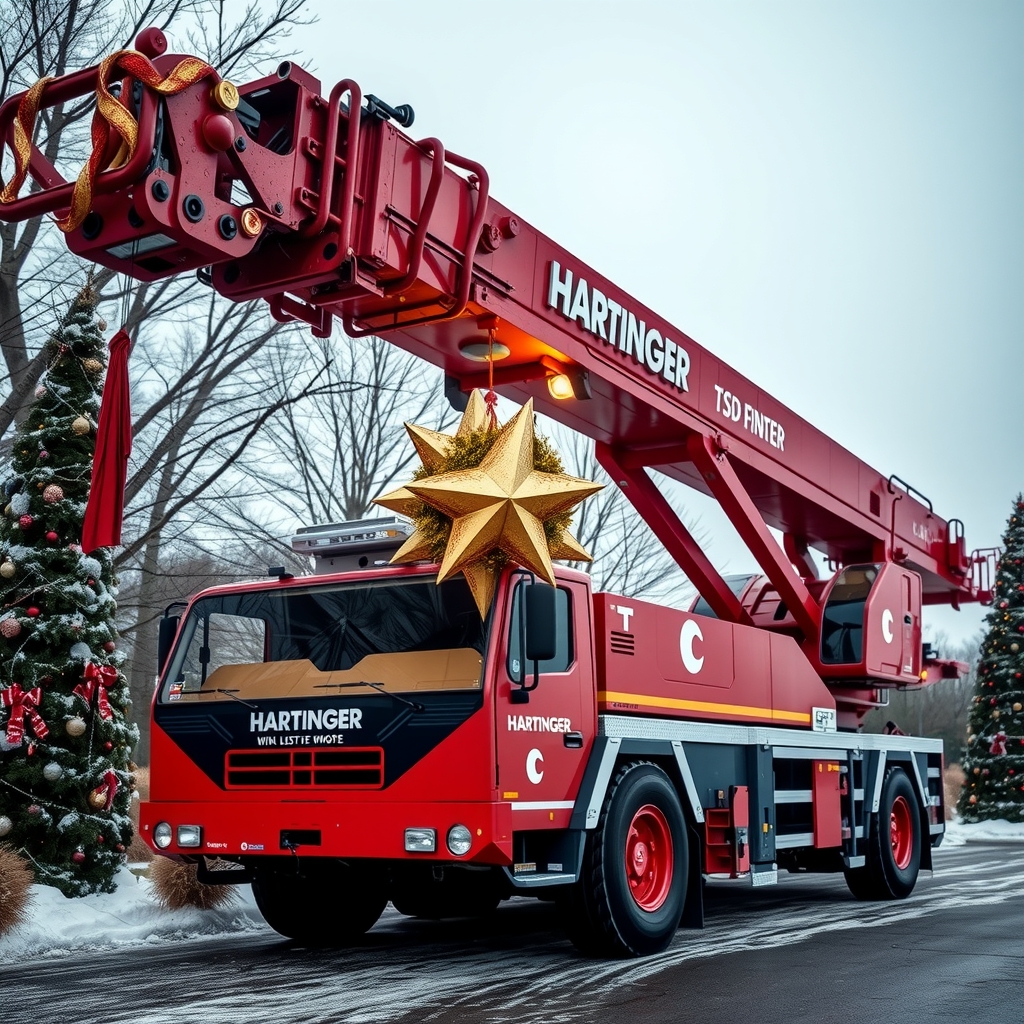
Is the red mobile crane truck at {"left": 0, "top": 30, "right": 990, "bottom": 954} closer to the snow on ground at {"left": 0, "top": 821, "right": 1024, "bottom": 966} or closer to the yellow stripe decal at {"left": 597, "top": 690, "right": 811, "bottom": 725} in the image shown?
the yellow stripe decal at {"left": 597, "top": 690, "right": 811, "bottom": 725}

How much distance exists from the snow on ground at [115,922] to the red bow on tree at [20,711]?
1.12 metres

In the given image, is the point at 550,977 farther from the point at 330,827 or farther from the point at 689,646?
the point at 689,646

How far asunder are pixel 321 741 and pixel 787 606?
5361 millimetres

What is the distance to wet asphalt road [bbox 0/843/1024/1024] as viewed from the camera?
20.2 feet

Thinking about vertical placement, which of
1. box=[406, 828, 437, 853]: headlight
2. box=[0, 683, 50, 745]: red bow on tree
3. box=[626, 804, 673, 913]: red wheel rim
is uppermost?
box=[0, 683, 50, 745]: red bow on tree

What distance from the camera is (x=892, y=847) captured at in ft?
38.5

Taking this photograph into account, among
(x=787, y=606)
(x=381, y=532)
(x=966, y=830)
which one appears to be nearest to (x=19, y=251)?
(x=381, y=532)

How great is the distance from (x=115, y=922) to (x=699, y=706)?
455 centimetres

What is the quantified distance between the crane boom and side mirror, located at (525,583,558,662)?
1721 mm

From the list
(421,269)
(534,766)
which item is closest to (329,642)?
(534,766)

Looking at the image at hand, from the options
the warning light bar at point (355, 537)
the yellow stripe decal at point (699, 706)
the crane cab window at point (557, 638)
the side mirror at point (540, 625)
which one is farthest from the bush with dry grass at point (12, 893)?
the yellow stripe decal at point (699, 706)

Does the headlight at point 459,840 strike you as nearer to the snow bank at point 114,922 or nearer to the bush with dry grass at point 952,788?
the snow bank at point 114,922

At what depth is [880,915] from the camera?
33.8 ft

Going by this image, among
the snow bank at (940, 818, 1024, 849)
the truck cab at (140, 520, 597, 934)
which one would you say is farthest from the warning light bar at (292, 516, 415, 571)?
the snow bank at (940, 818, 1024, 849)
